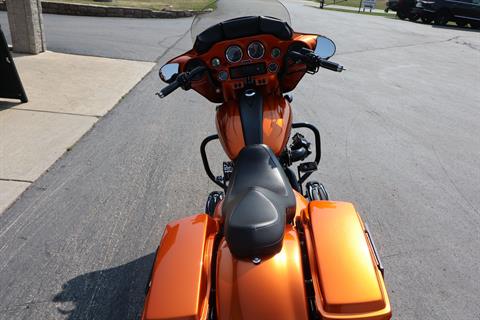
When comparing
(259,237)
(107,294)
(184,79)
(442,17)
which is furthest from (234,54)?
(442,17)

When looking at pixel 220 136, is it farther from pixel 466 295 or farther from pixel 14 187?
pixel 14 187

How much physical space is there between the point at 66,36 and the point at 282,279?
39.9 feet

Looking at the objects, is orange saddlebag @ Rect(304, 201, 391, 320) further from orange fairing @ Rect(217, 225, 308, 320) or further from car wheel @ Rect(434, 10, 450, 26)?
car wheel @ Rect(434, 10, 450, 26)

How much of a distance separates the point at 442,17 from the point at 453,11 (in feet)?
1.62

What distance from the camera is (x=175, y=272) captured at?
6.42ft

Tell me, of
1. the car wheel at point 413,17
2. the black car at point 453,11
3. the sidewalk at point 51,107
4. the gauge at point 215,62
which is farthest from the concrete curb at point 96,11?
the gauge at point 215,62

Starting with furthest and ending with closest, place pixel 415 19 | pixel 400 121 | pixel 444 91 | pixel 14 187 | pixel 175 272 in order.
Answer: pixel 415 19 → pixel 444 91 → pixel 400 121 → pixel 14 187 → pixel 175 272

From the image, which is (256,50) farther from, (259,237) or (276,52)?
(259,237)

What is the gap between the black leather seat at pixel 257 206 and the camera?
1.78 meters

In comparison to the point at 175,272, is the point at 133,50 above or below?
below

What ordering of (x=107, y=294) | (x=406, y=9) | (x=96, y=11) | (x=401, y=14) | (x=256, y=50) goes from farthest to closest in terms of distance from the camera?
(x=401, y=14) → (x=406, y=9) → (x=96, y=11) → (x=107, y=294) → (x=256, y=50)

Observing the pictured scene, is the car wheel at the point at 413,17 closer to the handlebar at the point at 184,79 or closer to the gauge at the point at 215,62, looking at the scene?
the gauge at the point at 215,62

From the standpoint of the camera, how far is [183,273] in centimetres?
194

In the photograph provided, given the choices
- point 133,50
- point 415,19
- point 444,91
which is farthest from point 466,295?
point 415,19
